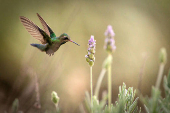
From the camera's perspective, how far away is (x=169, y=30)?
2.52 metres

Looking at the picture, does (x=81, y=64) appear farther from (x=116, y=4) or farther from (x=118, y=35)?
Answer: (x=116, y=4)

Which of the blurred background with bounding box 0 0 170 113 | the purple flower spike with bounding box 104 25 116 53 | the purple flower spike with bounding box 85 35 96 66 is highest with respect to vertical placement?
the blurred background with bounding box 0 0 170 113

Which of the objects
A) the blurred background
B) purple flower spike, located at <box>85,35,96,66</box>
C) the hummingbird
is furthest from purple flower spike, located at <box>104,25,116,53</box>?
the blurred background

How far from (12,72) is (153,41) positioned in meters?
1.64

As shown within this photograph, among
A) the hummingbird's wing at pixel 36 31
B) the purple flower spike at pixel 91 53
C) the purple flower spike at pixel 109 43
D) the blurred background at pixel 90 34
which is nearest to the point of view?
the purple flower spike at pixel 109 43

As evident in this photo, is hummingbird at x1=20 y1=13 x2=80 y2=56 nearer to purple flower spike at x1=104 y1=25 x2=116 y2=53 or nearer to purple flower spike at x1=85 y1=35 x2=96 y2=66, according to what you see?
purple flower spike at x1=85 y1=35 x2=96 y2=66

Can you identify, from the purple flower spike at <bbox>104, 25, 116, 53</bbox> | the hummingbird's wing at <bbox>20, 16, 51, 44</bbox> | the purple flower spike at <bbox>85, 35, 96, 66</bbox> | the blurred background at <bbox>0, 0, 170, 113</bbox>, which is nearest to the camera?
the purple flower spike at <bbox>104, 25, 116, 53</bbox>

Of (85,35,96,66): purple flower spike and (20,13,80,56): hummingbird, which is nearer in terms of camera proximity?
(85,35,96,66): purple flower spike

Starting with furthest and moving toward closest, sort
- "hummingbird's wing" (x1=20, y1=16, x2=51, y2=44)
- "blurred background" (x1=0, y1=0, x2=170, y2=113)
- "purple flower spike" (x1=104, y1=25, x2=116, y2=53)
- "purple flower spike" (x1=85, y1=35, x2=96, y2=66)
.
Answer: "blurred background" (x1=0, y1=0, x2=170, y2=113), "hummingbird's wing" (x1=20, y1=16, x2=51, y2=44), "purple flower spike" (x1=85, y1=35, x2=96, y2=66), "purple flower spike" (x1=104, y1=25, x2=116, y2=53)

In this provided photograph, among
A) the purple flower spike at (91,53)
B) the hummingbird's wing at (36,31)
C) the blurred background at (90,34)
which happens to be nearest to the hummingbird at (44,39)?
the hummingbird's wing at (36,31)

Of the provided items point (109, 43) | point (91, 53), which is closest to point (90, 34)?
point (91, 53)

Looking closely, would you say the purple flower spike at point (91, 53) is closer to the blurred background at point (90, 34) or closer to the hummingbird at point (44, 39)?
the hummingbird at point (44, 39)

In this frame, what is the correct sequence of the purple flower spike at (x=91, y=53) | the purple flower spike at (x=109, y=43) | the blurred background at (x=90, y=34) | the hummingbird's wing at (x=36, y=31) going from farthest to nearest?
the blurred background at (x=90, y=34) < the hummingbird's wing at (x=36, y=31) < the purple flower spike at (x=91, y=53) < the purple flower spike at (x=109, y=43)

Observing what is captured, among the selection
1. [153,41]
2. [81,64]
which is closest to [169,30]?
[153,41]
